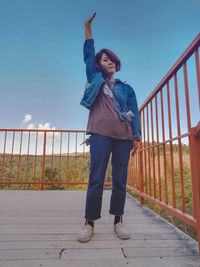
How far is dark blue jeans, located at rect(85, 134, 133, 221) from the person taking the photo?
114 cm

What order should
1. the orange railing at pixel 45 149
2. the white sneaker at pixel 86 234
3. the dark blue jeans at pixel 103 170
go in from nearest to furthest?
the white sneaker at pixel 86 234 < the dark blue jeans at pixel 103 170 < the orange railing at pixel 45 149

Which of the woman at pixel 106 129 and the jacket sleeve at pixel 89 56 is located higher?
the jacket sleeve at pixel 89 56

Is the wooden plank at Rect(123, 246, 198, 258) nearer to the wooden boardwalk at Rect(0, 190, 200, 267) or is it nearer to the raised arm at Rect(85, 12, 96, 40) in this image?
the wooden boardwalk at Rect(0, 190, 200, 267)

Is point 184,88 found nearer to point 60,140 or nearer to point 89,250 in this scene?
point 89,250

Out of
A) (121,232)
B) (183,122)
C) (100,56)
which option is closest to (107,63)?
(100,56)

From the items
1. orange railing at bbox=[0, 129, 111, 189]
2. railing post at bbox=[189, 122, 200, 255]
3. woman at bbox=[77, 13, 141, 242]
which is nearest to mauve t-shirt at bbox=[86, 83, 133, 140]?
woman at bbox=[77, 13, 141, 242]

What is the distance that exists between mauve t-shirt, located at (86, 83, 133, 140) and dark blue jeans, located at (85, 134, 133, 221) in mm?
44

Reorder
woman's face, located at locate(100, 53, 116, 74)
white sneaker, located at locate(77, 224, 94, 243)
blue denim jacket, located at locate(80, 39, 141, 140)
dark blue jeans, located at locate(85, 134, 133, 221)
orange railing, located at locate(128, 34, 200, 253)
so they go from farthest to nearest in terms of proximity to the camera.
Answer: woman's face, located at locate(100, 53, 116, 74)
blue denim jacket, located at locate(80, 39, 141, 140)
dark blue jeans, located at locate(85, 134, 133, 221)
white sneaker, located at locate(77, 224, 94, 243)
orange railing, located at locate(128, 34, 200, 253)

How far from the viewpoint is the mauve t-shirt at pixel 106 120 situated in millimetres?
1189

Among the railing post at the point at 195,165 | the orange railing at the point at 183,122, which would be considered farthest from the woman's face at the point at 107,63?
the railing post at the point at 195,165

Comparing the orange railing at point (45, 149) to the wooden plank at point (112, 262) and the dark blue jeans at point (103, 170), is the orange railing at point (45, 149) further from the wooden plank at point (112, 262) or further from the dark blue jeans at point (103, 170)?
the wooden plank at point (112, 262)

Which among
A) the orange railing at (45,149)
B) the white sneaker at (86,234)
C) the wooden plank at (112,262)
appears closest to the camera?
the wooden plank at (112,262)

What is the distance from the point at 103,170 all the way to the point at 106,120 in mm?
362

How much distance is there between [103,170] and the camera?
118 centimetres
